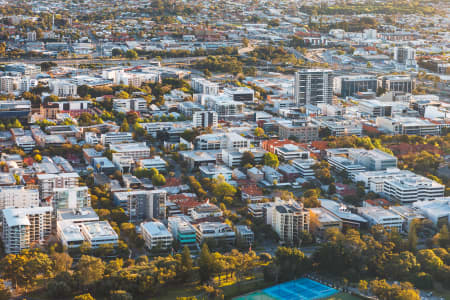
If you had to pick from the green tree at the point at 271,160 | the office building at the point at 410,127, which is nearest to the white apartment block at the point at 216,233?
the green tree at the point at 271,160

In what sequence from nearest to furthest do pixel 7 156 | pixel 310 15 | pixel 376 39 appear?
pixel 7 156 < pixel 376 39 < pixel 310 15

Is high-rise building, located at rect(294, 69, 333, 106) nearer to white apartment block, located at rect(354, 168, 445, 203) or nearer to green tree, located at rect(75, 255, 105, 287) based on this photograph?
white apartment block, located at rect(354, 168, 445, 203)

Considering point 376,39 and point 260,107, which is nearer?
point 260,107

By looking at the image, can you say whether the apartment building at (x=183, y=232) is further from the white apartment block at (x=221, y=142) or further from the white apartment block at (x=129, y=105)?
the white apartment block at (x=129, y=105)

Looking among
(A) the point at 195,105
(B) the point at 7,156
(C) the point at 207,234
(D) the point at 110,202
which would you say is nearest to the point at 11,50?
(A) the point at 195,105

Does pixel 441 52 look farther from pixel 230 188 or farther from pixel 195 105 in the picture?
pixel 230 188

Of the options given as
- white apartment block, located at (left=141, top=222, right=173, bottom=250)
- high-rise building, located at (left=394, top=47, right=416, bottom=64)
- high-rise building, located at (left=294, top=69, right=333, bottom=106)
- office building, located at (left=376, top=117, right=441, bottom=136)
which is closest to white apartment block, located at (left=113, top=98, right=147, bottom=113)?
high-rise building, located at (left=294, top=69, right=333, bottom=106)
